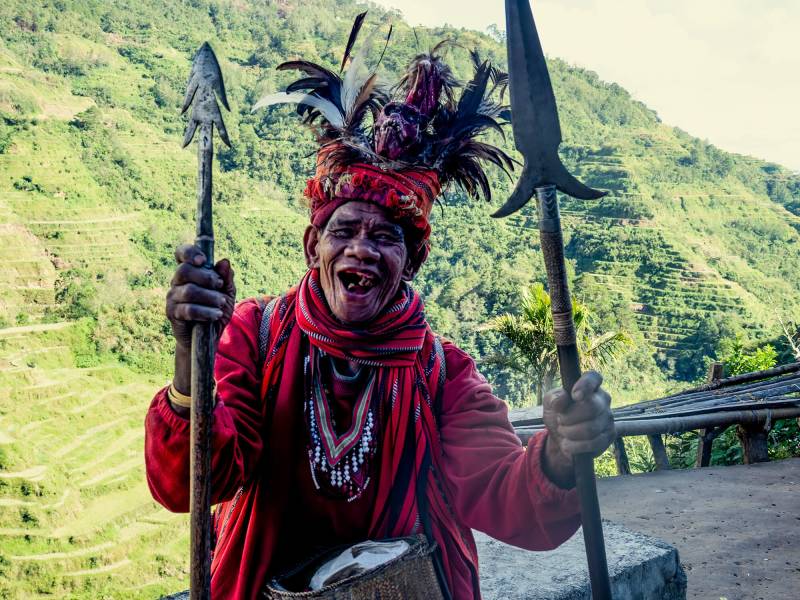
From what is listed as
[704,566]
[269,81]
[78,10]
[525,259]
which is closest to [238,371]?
[704,566]

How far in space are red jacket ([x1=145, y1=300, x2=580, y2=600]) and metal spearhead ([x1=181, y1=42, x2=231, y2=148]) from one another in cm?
63

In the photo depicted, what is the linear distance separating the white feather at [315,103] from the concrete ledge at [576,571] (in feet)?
5.48

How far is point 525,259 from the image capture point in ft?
178

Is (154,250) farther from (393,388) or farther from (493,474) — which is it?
(493,474)

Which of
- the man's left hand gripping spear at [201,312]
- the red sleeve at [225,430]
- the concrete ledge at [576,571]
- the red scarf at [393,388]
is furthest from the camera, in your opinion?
the concrete ledge at [576,571]

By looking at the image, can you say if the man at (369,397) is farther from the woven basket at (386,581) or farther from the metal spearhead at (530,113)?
the metal spearhead at (530,113)

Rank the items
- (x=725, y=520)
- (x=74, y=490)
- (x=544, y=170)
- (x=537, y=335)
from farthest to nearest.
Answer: (x=74, y=490) < (x=537, y=335) < (x=725, y=520) < (x=544, y=170)

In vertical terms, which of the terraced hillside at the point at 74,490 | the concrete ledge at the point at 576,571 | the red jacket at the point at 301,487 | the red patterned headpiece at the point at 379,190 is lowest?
the terraced hillside at the point at 74,490

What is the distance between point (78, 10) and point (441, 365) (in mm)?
82370

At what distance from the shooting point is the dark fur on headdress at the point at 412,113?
1.98 m

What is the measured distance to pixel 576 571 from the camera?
8.46ft

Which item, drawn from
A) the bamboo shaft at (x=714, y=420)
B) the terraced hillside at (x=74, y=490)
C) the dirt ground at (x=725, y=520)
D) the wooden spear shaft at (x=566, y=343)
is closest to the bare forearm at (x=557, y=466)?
the wooden spear shaft at (x=566, y=343)

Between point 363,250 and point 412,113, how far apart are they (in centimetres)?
45

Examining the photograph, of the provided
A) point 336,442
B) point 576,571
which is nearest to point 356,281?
point 336,442
